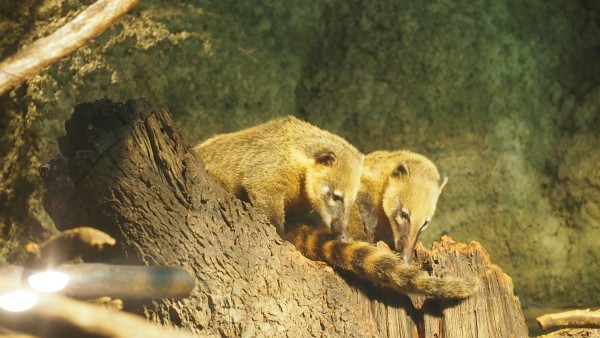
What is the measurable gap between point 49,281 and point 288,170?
111 inches

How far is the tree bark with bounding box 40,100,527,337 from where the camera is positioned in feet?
13.1

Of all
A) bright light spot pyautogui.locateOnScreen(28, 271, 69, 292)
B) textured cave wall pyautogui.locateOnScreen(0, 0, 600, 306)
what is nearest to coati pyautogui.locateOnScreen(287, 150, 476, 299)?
textured cave wall pyautogui.locateOnScreen(0, 0, 600, 306)

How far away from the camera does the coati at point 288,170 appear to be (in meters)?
5.31

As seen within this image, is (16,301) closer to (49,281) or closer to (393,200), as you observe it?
(49,281)

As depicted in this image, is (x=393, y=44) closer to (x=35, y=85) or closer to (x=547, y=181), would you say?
(x=547, y=181)

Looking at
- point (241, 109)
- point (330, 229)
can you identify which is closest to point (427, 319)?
point (330, 229)

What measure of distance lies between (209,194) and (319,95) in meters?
3.58

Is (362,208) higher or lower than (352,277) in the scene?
higher

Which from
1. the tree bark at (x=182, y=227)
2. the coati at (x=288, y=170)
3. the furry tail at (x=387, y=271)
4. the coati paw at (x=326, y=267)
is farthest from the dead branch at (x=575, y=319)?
the coati at (x=288, y=170)

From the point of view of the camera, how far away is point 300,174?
5.67 metres

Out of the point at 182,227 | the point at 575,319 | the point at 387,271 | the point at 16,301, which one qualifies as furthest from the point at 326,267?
the point at 16,301

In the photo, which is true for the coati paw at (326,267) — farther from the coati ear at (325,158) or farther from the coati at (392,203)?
the coati ear at (325,158)

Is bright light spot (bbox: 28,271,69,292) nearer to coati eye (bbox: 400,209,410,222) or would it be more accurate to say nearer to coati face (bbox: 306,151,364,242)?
coati face (bbox: 306,151,364,242)

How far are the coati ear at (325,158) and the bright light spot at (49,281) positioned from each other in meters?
2.96
